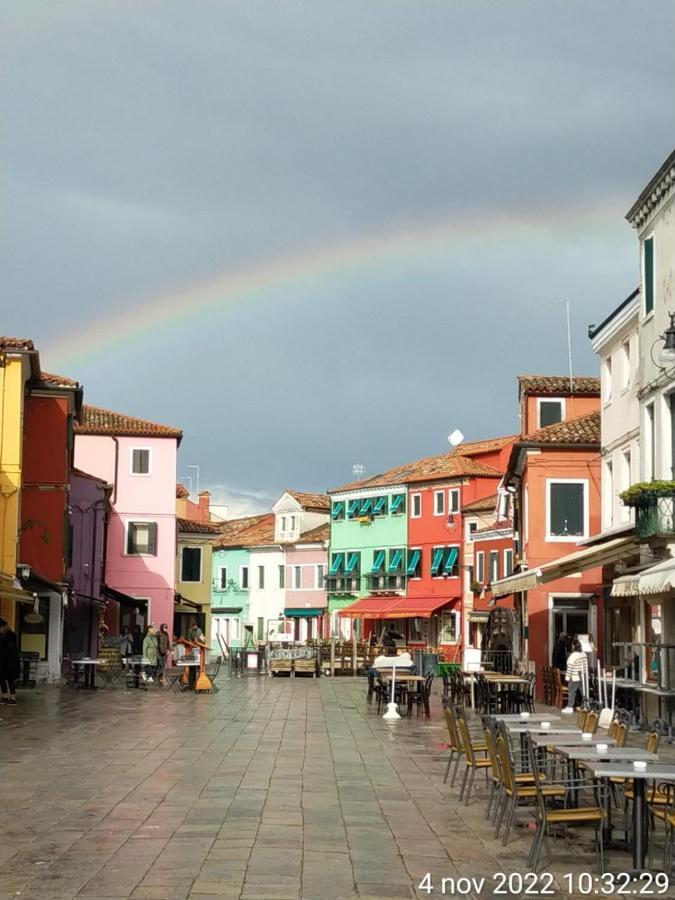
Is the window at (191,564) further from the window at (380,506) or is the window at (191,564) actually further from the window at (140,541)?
the window at (380,506)

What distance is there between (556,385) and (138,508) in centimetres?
2147

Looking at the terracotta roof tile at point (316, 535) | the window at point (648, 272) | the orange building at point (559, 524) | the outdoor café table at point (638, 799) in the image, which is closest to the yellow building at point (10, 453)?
the orange building at point (559, 524)

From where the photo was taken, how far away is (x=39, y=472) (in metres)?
40.8

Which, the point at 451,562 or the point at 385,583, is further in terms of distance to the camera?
the point at 385,583

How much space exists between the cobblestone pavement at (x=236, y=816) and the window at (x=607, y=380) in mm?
12378

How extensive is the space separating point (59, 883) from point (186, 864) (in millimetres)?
1022

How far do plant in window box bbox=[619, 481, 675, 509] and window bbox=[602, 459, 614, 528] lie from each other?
9747mm

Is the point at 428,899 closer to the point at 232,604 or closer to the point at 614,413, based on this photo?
the point at 614,413

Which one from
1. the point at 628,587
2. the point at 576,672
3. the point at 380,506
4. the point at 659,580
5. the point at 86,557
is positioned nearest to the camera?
the point at 659,580

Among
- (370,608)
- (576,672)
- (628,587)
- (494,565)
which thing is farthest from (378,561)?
(628,587)

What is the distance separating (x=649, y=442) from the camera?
26703 millimetres

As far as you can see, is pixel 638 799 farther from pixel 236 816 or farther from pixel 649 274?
pixel 649 274

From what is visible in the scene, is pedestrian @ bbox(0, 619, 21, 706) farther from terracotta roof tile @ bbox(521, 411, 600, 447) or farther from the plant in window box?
terracotta roof tile @ bbox(521, 411, 600, 447)

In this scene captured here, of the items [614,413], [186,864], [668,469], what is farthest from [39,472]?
[186,864]
